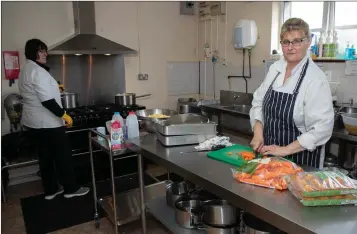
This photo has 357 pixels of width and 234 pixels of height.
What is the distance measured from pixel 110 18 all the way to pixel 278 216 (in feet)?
10.7

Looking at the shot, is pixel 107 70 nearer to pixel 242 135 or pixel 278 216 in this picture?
pixel 242 135

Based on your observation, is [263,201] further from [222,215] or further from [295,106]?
[295,106]

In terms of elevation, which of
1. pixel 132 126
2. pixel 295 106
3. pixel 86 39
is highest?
pixel 86 39

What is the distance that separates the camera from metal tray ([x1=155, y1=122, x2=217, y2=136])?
5.46ft

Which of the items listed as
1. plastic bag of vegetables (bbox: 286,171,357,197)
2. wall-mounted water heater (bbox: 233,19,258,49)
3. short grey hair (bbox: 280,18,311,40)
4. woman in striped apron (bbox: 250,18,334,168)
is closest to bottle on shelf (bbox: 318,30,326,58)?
wall-mounted water heater (bbox: 233,19,258,49)

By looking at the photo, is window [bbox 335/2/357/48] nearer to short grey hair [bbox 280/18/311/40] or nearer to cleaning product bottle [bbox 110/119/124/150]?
short grey hair [bbox 280/18/311/40]

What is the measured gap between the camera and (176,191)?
1938mm

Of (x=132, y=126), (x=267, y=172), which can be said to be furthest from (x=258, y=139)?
(x=132, y=126)

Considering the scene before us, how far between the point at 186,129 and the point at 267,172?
60 cm

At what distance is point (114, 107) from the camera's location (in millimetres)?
3506

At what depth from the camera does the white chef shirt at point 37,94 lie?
2.50 m

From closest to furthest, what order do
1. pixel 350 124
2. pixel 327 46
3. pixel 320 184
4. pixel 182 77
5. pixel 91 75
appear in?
pixel 320 184 → pixel 350 124 → pixel 327 46 → pixel 91 75 → pixel 182 77

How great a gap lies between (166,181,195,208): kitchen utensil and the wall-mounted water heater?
1.90 metres

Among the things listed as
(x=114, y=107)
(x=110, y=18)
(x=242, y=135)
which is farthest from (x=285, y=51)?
(x=110, y=18)
